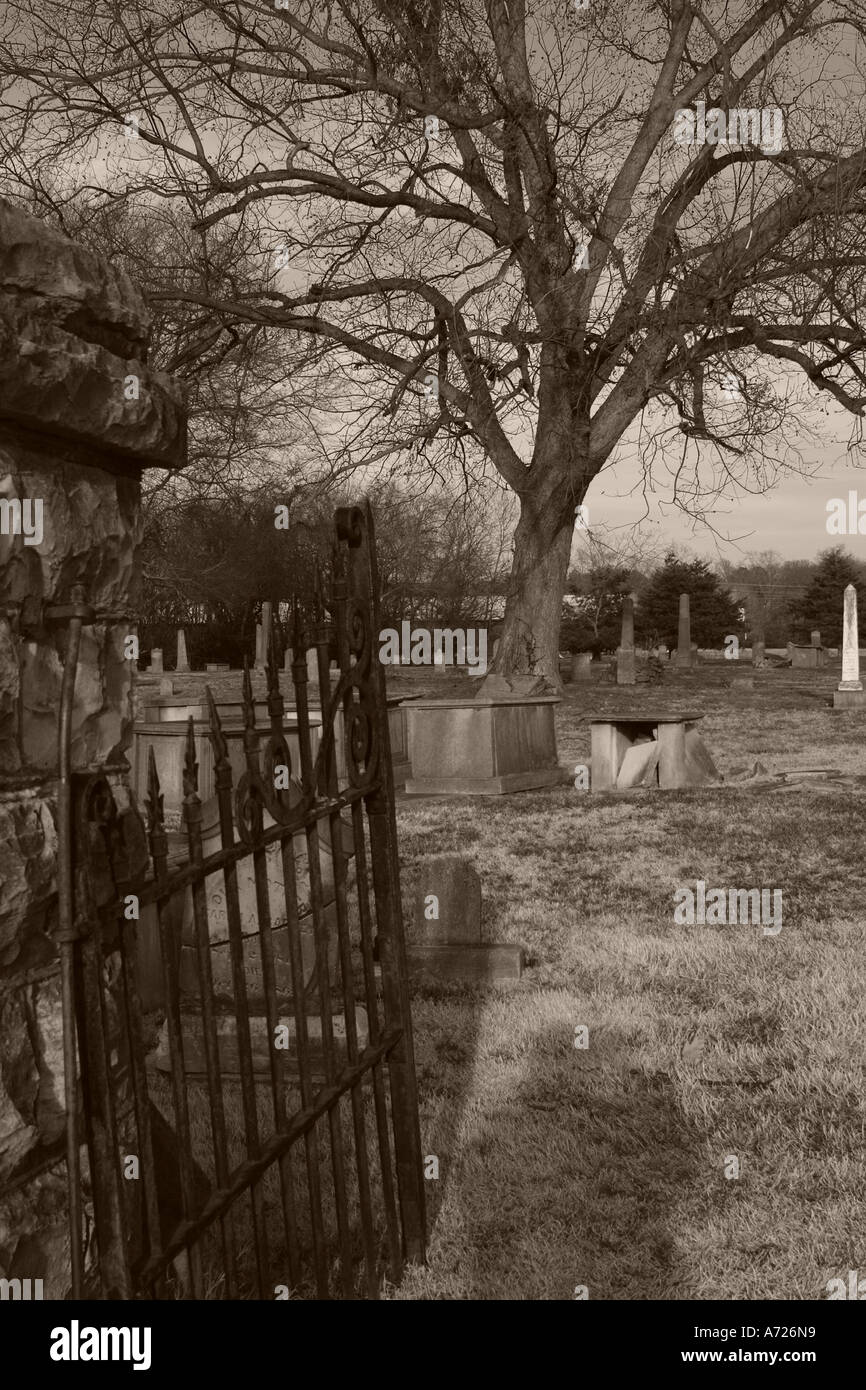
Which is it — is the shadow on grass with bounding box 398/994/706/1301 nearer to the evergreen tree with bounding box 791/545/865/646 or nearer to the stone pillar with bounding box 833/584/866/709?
the stone pillar with bounding box 833/584/866/709

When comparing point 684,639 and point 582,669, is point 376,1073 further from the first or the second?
point 684,639

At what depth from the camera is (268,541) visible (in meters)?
36.2

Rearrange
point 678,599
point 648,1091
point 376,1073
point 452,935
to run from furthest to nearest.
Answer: point 678,599 → point 452,935 → point 648,1091 → point 376,1073

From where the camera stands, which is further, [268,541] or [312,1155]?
[268,541]

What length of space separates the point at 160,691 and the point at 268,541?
12378mm

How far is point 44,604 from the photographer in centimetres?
198

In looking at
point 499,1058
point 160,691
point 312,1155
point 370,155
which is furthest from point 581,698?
point 312,1155

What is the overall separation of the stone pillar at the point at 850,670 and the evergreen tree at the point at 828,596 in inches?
906

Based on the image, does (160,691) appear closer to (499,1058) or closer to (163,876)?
(499,1058)

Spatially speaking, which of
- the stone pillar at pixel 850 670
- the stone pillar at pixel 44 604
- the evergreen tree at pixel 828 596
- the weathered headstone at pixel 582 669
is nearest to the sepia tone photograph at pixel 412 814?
the stone pillar at pixel 44 604

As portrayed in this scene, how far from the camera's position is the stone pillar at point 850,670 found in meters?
23.2

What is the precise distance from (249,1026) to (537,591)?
15708 millimetres

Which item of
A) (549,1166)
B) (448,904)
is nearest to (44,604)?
(549,1166)

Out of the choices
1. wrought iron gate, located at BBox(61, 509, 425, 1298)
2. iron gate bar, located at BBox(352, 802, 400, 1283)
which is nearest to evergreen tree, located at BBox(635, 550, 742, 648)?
wrought iron gate, located at BBox(61, 509, 425, 1298)
